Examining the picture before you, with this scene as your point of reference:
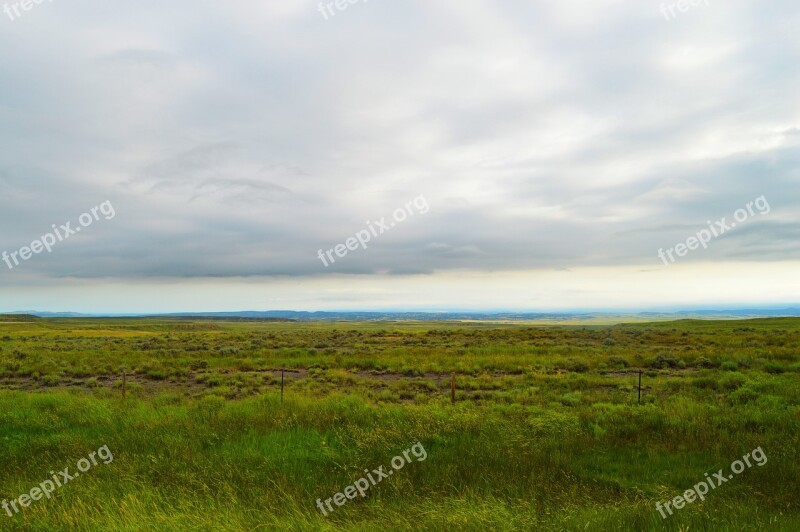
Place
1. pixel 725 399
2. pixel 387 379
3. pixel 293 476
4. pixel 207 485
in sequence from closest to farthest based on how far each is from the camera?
pixel 207 485 < pixel 293 476 < pixel 725 399 < pixel 387 379

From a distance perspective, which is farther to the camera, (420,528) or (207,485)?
(207,485)

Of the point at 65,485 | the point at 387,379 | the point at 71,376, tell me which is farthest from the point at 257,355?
→ the point at 65,485

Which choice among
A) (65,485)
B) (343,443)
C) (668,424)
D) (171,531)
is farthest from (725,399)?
(65,485)

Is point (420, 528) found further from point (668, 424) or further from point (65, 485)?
point (668, 424)

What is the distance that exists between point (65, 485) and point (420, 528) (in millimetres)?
6345

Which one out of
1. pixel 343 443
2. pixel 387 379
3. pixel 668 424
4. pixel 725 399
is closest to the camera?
pixel 343 443

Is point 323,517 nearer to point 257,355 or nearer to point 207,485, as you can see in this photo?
point 207,485

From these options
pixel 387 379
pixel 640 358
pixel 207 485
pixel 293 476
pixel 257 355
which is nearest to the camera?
pixel 207 485

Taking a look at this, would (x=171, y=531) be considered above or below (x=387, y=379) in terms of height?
above

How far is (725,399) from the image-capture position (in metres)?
16.1

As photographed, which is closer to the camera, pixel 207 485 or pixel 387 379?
pixel 207 485

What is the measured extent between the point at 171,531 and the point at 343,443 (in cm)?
486

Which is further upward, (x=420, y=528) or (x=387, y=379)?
(x=420, y=528)

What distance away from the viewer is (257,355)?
39.2 meters
